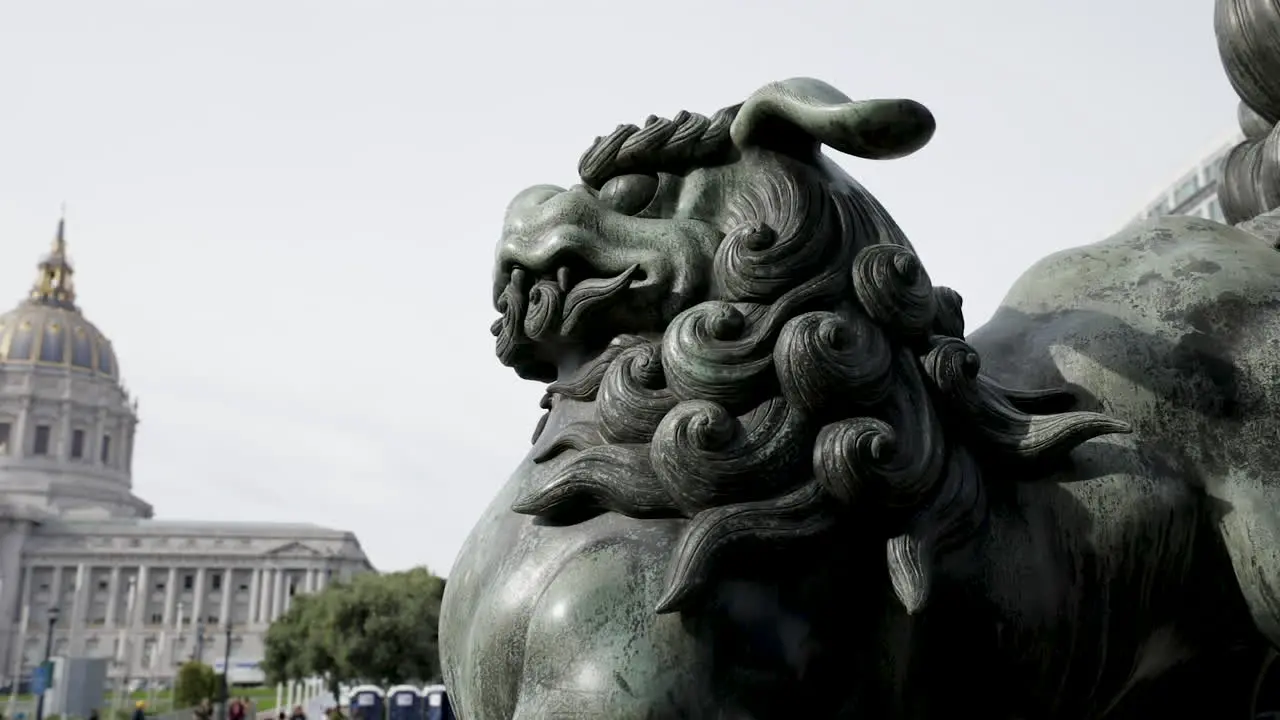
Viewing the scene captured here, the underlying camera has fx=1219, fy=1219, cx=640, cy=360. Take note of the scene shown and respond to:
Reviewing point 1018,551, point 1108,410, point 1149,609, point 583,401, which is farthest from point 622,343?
point 1149,609

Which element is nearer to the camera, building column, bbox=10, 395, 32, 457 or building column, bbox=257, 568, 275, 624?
building column, bbox=257, 568, 275, 624

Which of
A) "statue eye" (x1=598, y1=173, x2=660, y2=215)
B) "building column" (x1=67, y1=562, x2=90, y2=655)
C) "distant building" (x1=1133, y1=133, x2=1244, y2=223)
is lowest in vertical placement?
"statue eye" (x1=598, y1=173, x2=660, y2=215)

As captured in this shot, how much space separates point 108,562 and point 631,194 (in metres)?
93.6

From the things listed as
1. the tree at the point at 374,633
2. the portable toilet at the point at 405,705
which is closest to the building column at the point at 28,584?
the tree at the point at 374,633

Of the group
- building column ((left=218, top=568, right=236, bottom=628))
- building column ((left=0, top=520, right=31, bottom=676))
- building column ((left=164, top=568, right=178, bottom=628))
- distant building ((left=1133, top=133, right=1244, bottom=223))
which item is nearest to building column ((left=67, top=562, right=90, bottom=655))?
building column ((left=0, top=520, right=31, bottom=676))

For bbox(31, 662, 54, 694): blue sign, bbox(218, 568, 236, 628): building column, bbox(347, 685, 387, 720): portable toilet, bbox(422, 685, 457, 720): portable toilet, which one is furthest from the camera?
bbox(218, 568, 236, 628): building column

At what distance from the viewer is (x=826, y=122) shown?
187 centimetres

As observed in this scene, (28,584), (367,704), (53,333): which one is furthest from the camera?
(53,333)

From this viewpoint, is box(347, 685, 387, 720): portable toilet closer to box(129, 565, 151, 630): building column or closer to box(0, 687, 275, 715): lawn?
box(0, 687, 275, 715): lawn

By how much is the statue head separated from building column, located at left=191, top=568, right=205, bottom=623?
91.8 metres

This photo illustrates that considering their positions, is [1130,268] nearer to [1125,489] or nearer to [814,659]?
[1125,489]

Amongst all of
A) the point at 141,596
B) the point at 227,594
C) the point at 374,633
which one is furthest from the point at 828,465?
the point at 141,596

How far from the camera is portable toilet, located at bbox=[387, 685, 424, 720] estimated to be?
30125 mm

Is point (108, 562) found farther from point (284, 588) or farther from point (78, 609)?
point (284, 588)
